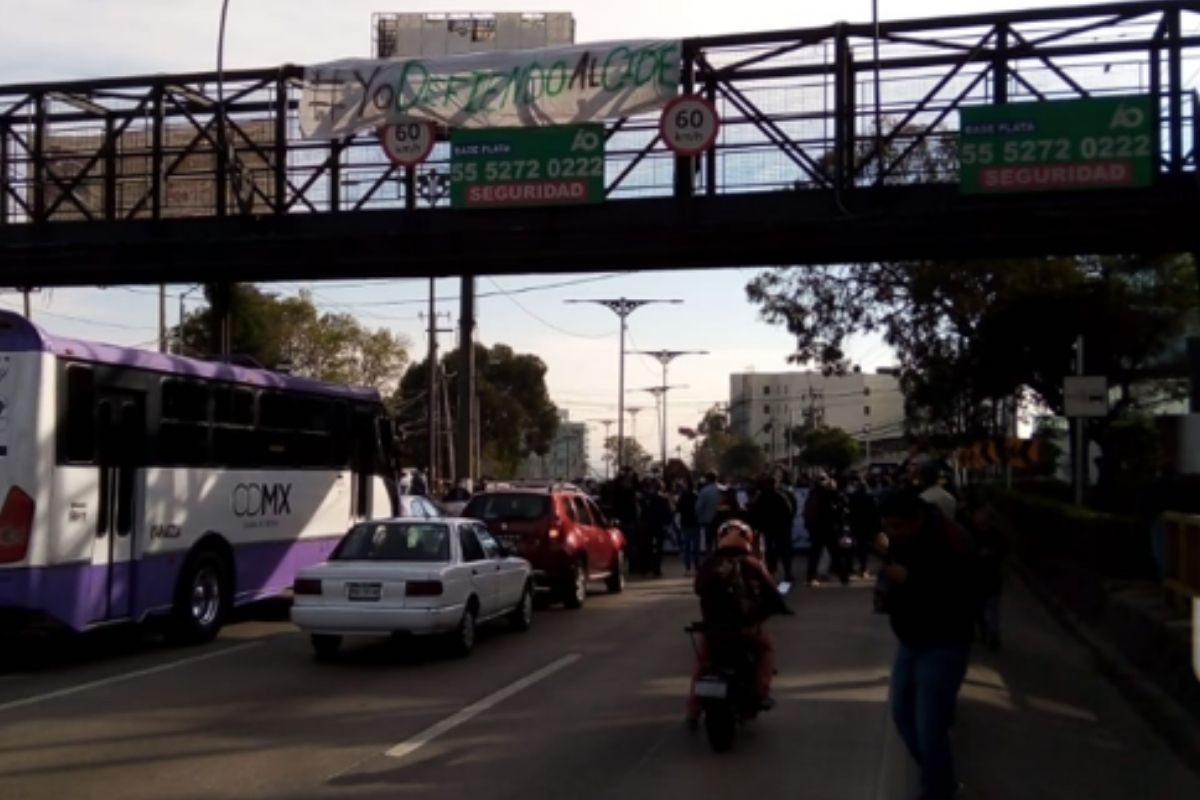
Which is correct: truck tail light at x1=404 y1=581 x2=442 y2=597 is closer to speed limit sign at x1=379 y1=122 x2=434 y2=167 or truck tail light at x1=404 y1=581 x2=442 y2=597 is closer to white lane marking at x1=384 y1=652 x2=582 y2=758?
white lane marking at x1=384 y1=652 x2=582 y2=758

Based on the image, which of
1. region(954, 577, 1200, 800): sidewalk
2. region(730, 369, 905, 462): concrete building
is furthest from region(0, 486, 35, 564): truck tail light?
region(730, 369, 905, 462): concrete building

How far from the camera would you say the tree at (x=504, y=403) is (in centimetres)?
8900

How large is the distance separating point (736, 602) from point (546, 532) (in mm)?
10018

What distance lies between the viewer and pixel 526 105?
24641 millimetres

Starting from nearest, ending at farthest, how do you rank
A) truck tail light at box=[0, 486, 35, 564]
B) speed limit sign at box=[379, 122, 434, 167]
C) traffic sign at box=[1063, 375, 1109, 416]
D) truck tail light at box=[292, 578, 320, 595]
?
1. truck tail light at box=[0, 486, 35, 564]
2. truck tail light at box=[292, 578, 320, 595]
3. traffic sign at box=[1063, 375, 1109, 416]
4. speed limit sign at box=[379, 122, 434, 167]

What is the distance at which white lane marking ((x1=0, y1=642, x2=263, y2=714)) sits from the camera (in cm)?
1270

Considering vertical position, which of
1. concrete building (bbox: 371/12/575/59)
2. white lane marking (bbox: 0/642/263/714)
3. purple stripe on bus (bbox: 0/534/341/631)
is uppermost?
concrete building (bbox: 371/12/575/59)

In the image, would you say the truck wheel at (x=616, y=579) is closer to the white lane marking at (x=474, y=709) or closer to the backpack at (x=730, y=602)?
the white lane marking at (x=474, y=709)

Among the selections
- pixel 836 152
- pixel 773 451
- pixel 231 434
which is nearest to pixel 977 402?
pixel 836 152

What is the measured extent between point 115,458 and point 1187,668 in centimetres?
1027

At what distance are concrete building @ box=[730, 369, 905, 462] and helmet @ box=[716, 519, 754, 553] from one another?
326 ft

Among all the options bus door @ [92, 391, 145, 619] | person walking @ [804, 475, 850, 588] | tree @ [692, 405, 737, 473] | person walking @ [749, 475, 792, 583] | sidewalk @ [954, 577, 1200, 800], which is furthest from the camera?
tree @ [692, 405, 737, 473]

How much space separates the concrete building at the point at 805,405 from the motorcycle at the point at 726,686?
10002 cm

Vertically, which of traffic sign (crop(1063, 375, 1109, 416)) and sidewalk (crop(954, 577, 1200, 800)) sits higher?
traffic sign (crop(1063, 375, 1109, 416))
